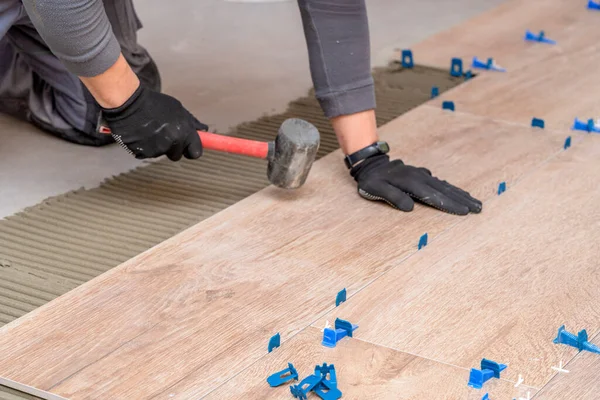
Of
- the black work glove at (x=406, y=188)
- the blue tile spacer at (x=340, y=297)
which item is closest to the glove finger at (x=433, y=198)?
the black work glove at (x=406, y=188)

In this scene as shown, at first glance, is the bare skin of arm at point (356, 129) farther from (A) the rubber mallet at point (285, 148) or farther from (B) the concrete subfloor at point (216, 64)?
(B) the concrete subfloor at point (216, 64)

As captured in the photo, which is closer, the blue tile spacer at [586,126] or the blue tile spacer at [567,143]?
the blue tile spacer at [567,143]

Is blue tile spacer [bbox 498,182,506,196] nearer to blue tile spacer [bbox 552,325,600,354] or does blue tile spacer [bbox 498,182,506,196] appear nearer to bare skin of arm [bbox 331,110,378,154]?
bare skin of arm [bbox 331,110,378,154]

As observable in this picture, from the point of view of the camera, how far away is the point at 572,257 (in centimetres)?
183

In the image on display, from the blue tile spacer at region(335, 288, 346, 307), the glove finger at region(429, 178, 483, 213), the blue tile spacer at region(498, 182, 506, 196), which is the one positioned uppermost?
the blue tile spacer at region(335, 288, 346, 307)

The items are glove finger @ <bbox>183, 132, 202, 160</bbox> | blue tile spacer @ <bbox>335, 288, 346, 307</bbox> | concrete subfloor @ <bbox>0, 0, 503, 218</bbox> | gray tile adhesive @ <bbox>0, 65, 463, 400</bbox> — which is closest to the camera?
blue tile spacer @ <bbox>335, 288, 346, 307</bbox>

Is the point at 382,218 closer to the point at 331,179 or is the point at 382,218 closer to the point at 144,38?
the point at 331,179

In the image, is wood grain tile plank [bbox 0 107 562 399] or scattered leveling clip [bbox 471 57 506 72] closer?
wood grain tile plank [bbox 0 107 562 399]

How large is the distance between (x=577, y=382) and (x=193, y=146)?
2.92 feet

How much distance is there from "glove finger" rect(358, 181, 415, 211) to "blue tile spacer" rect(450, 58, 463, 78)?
40.8 inches

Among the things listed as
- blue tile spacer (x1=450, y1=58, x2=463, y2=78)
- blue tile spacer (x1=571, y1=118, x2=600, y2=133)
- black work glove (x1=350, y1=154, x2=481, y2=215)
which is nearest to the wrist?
black work glove (x1=350, y1=154, x2=481, y2=215)

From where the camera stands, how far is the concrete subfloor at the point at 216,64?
2322mm

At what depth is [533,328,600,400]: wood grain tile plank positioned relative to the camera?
1.42 meters

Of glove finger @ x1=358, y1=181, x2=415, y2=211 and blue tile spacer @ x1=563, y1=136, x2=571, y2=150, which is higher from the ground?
glove finger @ x1=358, y1=181, x2=415, y2=211
